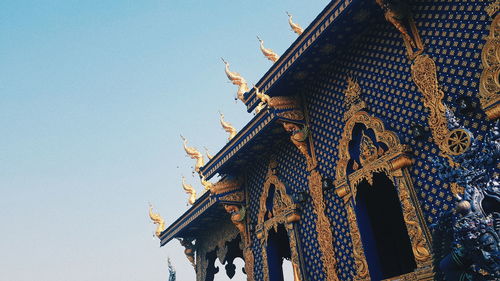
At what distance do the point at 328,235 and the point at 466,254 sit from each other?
392 centimetres

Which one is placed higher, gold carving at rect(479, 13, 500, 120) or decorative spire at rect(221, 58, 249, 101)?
decorative spire at rect(221, 58, 249, 101)

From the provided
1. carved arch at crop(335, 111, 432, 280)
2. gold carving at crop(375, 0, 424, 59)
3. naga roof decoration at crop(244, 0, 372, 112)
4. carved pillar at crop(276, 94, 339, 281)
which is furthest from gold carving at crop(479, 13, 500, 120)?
carved pillar at crop(276, 94, 339, 281)

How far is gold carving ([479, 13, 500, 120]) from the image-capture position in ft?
16.0

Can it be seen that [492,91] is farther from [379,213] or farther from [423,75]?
[379,213]

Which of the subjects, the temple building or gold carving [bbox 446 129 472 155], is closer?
the temple building

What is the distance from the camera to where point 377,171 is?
6762 mm

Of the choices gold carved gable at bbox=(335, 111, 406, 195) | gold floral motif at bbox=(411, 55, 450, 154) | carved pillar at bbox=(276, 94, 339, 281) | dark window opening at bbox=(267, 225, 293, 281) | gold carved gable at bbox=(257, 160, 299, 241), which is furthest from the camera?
dark window opening at bbox=(267, 225, 293, 281)

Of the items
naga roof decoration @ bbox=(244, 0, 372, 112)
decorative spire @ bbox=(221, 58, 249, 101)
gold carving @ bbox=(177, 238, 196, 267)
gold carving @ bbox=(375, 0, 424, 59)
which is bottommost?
gold carving @ bbox=(177, 238, 196, 267)

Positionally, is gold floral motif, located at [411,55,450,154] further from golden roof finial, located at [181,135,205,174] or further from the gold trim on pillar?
golden roof finial, located at [181,135,205,174]

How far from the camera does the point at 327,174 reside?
8.04 m

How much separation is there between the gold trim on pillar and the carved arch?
66.6 inches

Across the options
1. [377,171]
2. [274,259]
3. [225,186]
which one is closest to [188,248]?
[225,186]

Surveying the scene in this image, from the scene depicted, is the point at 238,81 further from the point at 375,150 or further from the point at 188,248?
the point at 188,248

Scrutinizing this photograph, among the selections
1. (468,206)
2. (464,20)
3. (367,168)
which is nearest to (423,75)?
(464,20)
